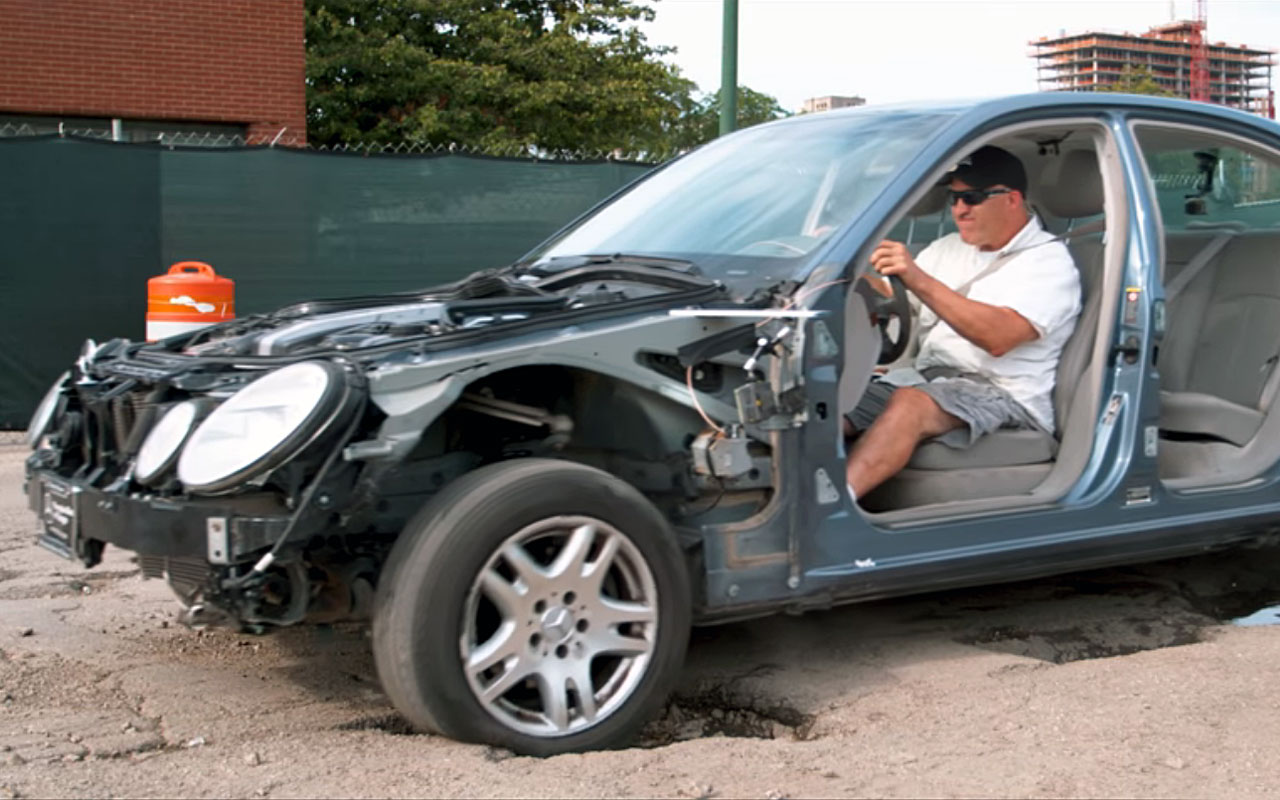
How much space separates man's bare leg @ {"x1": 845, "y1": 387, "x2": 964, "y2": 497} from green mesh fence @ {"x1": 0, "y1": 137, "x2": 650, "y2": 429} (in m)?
6.85

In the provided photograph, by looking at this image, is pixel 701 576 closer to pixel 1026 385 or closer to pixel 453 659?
pixel 453 659

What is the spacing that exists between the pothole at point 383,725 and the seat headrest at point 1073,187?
2831 millimetres

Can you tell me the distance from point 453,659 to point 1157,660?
2.19m

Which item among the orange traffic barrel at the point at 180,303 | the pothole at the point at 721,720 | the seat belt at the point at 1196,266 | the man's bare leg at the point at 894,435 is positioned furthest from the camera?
the orange traffic barrel at the point at 180,303

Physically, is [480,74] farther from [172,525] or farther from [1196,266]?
[172,525]

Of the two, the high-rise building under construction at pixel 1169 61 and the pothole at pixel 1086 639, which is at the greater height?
the high-rise building under construction at pixel 1169 61

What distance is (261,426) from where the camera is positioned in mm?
3551

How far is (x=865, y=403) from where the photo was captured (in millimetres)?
4859

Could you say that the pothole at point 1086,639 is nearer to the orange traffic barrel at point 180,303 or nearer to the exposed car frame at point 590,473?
the exposed car frame at point 590,473

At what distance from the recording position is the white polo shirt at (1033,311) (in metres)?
4.90

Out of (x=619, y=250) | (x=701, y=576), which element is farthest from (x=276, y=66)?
(x=701, y=576)

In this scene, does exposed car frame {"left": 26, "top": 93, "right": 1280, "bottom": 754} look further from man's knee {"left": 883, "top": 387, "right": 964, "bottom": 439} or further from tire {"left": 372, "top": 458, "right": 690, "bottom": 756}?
man's knee {"left": 883, "top": 387, "right": 964, "bottom": 439}

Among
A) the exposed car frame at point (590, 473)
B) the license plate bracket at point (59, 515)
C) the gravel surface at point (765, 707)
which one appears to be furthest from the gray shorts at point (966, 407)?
the license plate bracket at point (59, 515)

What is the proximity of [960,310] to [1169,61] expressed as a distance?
57263 mm
